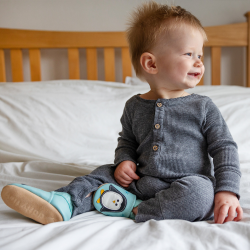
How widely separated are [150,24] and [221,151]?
15.6 inches

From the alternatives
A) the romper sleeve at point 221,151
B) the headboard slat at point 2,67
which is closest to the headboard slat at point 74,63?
the headboard slat at point 2,67

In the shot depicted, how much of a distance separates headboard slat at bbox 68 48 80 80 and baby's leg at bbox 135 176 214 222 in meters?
1.29

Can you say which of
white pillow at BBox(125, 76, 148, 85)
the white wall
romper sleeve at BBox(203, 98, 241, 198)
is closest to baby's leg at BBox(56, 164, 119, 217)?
romper sleeve at BBox(203, 98, 241, 198)

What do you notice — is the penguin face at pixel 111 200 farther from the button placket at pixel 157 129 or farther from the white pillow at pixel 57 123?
the white pillow at pixel 57 123

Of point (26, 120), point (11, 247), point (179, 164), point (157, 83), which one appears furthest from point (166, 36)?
point (26, 120)

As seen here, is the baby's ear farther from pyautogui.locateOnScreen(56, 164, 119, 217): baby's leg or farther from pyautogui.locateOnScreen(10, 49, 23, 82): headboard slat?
pyautogui.locateOnScreen(10, 49, 23, 82): headboard slat

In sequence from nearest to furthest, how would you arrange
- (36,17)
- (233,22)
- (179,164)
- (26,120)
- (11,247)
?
(11,247)
(179,164)
(26,120)
(36,17)
(233,22)

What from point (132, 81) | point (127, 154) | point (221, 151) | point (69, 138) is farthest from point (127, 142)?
point (132, 81)

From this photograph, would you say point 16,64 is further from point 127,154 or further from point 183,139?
point 183,139

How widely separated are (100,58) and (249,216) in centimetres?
150

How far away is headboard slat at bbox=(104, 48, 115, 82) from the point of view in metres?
1.77

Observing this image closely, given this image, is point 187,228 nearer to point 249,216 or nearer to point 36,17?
point 249,216

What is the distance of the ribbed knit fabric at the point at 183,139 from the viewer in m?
0.72

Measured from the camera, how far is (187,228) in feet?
1.73
